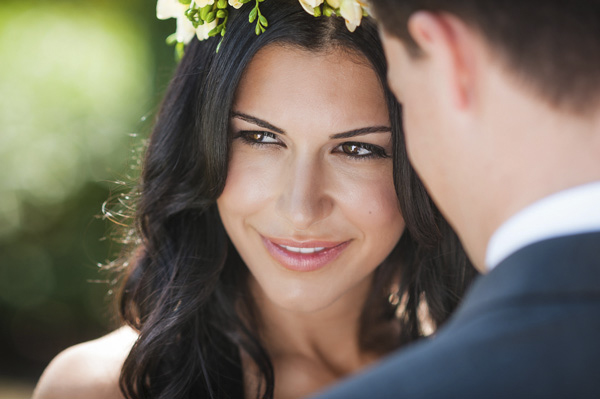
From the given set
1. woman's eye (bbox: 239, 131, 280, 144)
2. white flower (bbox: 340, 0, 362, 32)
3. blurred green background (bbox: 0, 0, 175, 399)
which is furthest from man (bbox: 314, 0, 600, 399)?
blurred green background (bbox: 0, 0, 175, 399)

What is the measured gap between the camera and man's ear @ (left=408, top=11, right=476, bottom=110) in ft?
4.86

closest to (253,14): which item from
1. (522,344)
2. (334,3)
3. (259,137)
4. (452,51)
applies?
(334,3)

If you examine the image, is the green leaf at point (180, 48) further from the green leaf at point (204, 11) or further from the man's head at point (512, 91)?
Result: the man's head at point (512, 91)

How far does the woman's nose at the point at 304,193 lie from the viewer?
2.60 meters

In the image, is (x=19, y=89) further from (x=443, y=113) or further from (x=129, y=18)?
(x=443, y=113)

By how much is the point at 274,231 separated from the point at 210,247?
51cm

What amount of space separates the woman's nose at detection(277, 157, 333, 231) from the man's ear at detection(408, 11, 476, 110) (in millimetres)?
1129

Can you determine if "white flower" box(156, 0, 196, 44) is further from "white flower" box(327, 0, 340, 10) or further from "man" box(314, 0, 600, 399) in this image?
"man" box(314, 0, 600, 399)

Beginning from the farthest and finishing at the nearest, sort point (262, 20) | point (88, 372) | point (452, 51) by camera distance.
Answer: point (88, 372) < point (262, 20) < point (452, 51)

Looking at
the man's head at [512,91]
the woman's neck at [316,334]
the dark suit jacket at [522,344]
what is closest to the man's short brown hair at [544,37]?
the man's head at [512,91]

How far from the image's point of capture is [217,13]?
105 inches

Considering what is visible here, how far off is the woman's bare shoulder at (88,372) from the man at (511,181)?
1.88m

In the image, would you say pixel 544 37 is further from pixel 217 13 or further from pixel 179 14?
pixel 179 14

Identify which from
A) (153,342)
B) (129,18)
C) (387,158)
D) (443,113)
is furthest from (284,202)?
(129,18)
